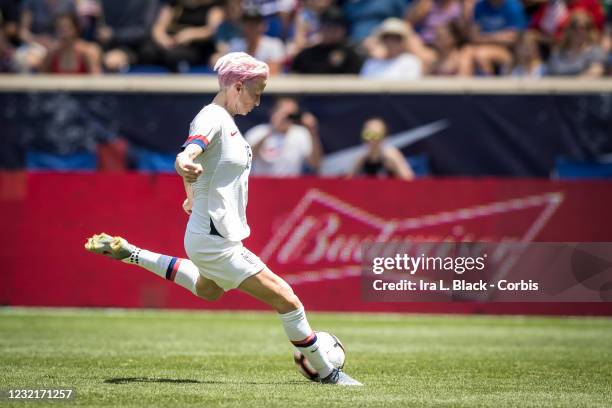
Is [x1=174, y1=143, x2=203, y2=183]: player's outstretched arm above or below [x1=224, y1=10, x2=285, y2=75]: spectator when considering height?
above

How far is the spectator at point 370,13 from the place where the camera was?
60.3 feet

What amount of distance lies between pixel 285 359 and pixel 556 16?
10.6 m

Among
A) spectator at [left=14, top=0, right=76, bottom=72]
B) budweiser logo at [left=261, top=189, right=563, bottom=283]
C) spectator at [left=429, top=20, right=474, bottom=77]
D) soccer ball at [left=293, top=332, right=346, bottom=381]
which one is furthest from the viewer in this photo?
spectator at [left=14, top=0, right=76, bottom=72]

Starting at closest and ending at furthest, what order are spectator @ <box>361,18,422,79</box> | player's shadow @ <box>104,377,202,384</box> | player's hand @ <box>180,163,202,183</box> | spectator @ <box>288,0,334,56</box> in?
1. player's hand @ <box>180,163,202,183</box>
2. player's shadow @ <box>104,377,202,384</box>
3. spectator @ <box>361,18,422,79</box>
4. spectator @ <box>288,0,334,56</box>

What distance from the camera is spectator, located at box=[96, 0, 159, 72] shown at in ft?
60.8

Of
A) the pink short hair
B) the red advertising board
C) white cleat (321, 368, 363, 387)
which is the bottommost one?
the red advertising board

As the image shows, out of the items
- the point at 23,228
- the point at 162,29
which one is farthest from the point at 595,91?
the point at 23,228

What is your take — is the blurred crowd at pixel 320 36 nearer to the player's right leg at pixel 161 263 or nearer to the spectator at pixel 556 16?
the spectator at pixel 556 16

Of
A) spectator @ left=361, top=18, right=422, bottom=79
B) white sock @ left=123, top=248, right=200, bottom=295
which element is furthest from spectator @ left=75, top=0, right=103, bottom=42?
white sock @ left=123, top=248, right=200, bottom=295

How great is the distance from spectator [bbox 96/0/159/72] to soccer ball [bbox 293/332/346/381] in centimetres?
1132

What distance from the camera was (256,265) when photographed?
7.59 metres

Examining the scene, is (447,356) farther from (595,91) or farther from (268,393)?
(595,91)

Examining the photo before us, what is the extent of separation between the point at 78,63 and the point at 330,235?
18.2 ft

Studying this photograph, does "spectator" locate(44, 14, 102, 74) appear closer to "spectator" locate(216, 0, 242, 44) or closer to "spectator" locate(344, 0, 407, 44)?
"spectator" locate(216, 0, 242, 44)
